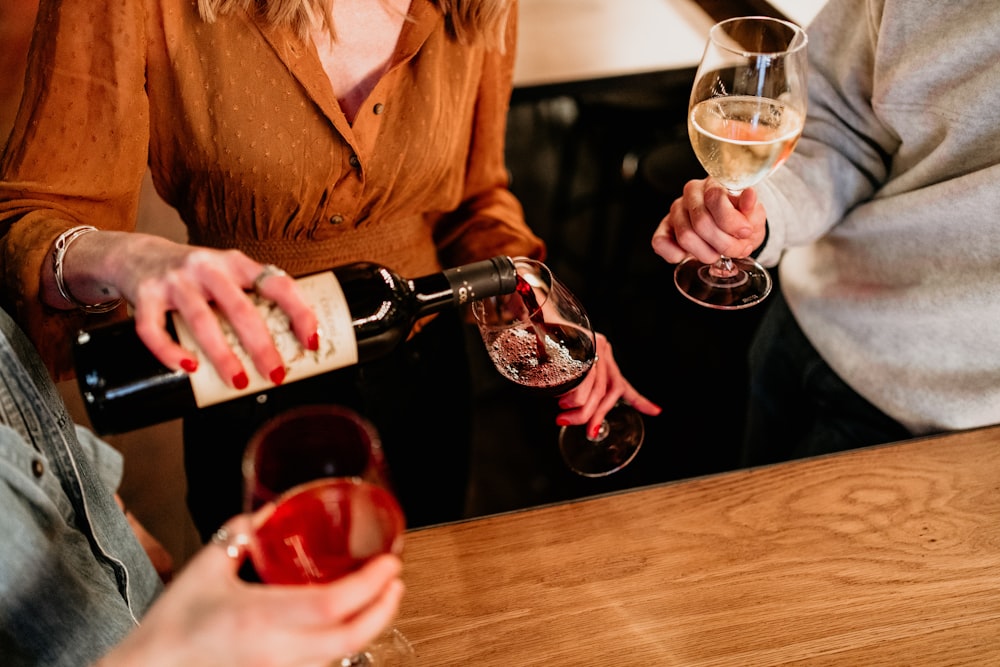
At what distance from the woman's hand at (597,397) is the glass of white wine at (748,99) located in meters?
0.31

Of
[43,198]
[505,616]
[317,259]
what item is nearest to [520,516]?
[505,616]

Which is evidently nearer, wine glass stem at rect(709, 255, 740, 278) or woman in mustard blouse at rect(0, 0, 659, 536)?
woman in mustard blouse at rect(0, 0, 659, 536)

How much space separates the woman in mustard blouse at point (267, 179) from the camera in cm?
79

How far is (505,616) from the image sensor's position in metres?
0.78

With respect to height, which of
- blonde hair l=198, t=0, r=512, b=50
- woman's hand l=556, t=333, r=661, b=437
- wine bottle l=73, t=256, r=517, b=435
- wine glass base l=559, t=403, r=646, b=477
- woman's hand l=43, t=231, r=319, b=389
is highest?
blonde hair l=198, t=0, r=512, b=50

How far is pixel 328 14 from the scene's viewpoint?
3.31 ft

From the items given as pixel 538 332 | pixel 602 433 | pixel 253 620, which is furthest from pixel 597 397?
pixel 253 620

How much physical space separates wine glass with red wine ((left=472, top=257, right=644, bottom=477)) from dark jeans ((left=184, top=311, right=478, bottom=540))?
0.33 m

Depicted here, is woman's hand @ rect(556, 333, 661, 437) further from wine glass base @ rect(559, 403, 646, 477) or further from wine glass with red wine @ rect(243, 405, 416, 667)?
wine glass with red wine @ rect(243, 405, 416, 667)

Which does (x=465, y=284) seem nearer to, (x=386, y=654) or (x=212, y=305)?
(x=212, y=305)

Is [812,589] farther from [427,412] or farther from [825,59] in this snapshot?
[825,59]

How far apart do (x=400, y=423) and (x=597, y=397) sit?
395 mm

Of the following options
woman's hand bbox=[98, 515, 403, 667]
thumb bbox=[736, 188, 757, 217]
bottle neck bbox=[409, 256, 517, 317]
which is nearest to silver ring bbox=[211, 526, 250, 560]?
woman's hand bbox=[98, 515, 403, 667]

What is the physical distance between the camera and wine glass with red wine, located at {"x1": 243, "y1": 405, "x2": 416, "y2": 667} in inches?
21.5
